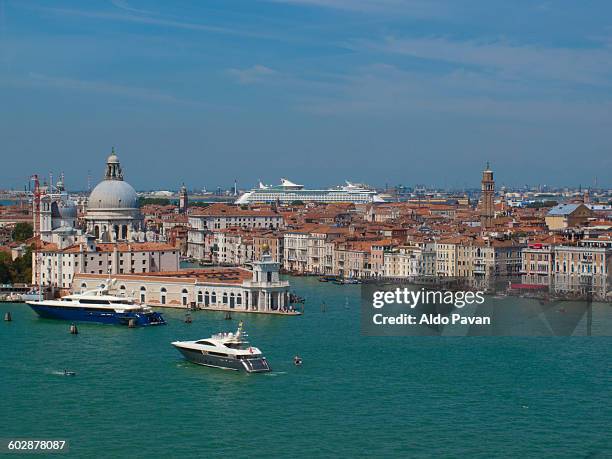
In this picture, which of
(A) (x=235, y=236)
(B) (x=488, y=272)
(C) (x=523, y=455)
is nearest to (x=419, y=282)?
(B) (x=488, y=272)

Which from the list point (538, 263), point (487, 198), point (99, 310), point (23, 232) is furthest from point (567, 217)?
point (99, 310)

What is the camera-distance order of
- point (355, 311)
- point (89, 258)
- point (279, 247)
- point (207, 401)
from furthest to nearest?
1. point (279, 247)
2. point (89, 258)
3. point (355, 311)
4. point (207, 401)

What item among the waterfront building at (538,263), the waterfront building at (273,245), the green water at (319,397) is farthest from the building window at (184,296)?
the waterfront building at (273,245)

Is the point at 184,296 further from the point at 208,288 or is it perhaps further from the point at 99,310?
the point at 99,310

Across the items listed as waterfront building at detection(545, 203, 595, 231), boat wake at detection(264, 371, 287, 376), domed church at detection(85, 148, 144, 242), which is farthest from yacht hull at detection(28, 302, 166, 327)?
waterfront building at detection(545, 203, 595, 231)

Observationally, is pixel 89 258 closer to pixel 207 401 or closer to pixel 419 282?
pixel 419 282

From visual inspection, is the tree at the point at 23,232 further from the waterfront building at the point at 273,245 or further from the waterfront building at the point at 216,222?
the waterfront building at the point at 273,245
